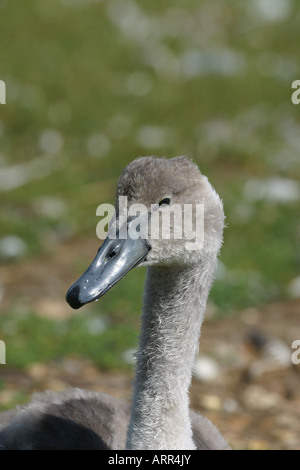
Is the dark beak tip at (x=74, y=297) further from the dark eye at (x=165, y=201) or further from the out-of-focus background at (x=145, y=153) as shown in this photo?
the out-of-focus background at (x=145, y=153)

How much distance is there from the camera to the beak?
3424mm

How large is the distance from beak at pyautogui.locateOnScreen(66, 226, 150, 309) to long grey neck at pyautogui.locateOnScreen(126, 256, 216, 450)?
0.33 meters

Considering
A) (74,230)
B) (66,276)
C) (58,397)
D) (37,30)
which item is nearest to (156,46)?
(37,30)

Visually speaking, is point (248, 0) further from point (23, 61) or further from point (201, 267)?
point (201, 267)

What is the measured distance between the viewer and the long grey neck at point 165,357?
3.94 metres

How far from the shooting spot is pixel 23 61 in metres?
11.9

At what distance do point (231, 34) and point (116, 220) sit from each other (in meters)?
9.96

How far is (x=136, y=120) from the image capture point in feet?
35.9

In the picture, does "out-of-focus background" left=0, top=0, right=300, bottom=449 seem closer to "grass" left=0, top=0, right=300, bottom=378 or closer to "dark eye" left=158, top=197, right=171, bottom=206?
"grass" left=0, top=0, right=300, bottom=378

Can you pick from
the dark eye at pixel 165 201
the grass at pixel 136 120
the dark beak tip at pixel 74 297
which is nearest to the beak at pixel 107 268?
the dark beak tip at pixel 74 297

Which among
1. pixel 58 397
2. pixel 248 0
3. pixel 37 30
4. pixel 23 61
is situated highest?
pixel 248 0

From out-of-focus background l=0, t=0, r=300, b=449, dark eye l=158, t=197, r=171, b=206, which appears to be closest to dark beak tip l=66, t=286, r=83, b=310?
dark eye l=158, t=197, r=171, b=206

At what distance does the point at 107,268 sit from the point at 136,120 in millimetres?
7560

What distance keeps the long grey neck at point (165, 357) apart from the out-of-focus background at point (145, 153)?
4.81ft
